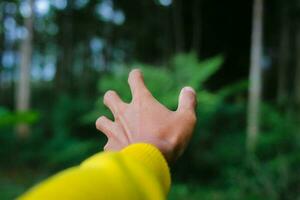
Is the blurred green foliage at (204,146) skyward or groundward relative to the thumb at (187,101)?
groundward

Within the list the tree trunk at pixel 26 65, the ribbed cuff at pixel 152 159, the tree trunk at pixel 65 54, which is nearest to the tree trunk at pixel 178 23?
the tree trunk at pixel 65 54

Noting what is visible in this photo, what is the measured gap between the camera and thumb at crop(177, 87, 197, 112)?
0.90 metres

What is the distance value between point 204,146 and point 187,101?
6.99 m

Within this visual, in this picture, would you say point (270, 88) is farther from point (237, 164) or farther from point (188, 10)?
point (237, 164)

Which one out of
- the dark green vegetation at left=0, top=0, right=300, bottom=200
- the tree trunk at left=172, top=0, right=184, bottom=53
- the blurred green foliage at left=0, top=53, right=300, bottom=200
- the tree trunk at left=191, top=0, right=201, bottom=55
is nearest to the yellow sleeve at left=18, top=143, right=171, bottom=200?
the dark green vegetation at left=0, top=0, right=300, bottom=200

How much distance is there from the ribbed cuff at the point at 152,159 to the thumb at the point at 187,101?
7.4 inches

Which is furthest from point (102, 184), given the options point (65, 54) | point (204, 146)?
point (65, 54)

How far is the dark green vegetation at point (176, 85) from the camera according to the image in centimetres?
678

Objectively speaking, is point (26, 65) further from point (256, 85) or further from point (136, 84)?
point (136, 84)

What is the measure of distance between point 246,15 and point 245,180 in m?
9.60

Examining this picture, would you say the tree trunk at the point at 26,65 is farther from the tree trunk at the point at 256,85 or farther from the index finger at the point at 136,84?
the index finger at the point at 136,84

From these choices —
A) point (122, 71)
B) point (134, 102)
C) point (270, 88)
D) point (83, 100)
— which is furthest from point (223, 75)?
point (134, 102)

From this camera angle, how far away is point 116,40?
21578 millimetres

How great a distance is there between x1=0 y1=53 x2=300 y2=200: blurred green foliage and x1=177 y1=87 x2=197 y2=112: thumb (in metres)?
4.93
